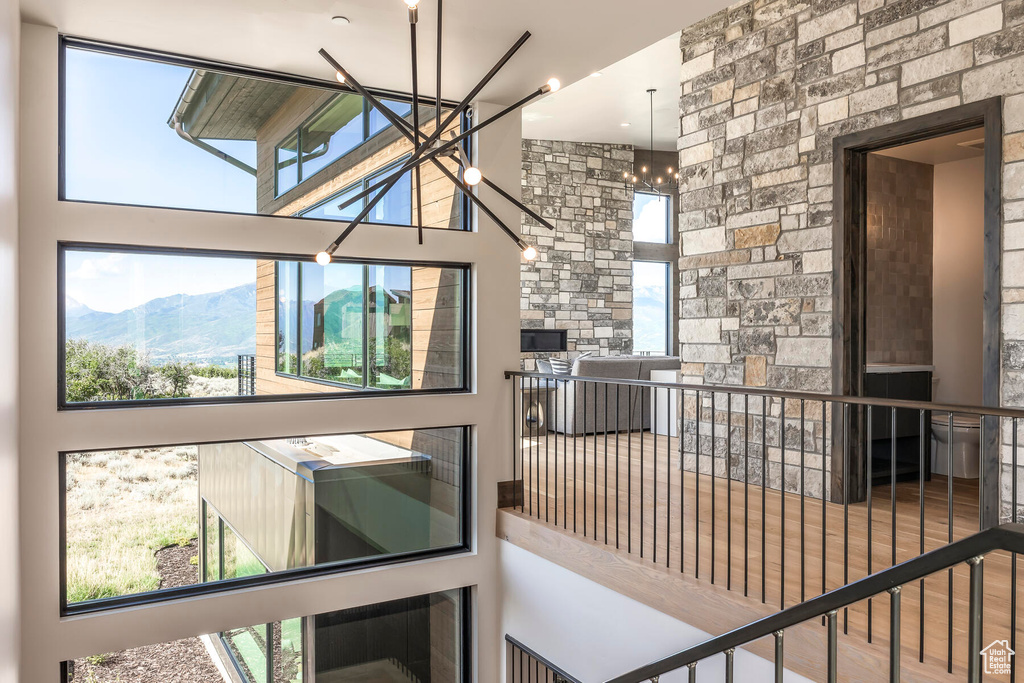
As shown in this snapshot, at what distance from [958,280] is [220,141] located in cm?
602

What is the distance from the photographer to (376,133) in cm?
447

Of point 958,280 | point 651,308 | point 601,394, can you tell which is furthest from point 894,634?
point 651,308

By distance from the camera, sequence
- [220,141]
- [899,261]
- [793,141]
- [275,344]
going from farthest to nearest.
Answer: [899,261], [793,141], [275,344], [220,141]

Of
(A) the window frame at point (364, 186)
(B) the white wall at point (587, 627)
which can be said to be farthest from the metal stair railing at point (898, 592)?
(A) the window frame at point (364, 186)

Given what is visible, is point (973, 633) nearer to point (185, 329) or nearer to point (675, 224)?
point (185, 329)

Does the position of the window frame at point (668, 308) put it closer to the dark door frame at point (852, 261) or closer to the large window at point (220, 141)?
the dark door frame at point (852, 261)

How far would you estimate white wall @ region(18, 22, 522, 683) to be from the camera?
3.51m

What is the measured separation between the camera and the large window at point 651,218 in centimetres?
1124

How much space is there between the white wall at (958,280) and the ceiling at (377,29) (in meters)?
3.87

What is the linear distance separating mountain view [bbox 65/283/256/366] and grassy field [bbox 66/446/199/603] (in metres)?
0.57

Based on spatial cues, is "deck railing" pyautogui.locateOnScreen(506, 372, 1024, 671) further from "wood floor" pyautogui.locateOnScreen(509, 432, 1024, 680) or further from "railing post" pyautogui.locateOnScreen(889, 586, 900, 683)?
"railing post" pyautogui.locateOnScreen(889, 586, 900, 683)

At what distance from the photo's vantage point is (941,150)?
575cm

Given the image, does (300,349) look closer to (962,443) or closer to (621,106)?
(962,443)

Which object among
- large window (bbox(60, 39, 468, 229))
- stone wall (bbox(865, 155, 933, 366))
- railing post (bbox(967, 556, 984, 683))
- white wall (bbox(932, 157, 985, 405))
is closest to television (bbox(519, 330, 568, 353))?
stone wall (bbox(865, 155, 933, 366))
